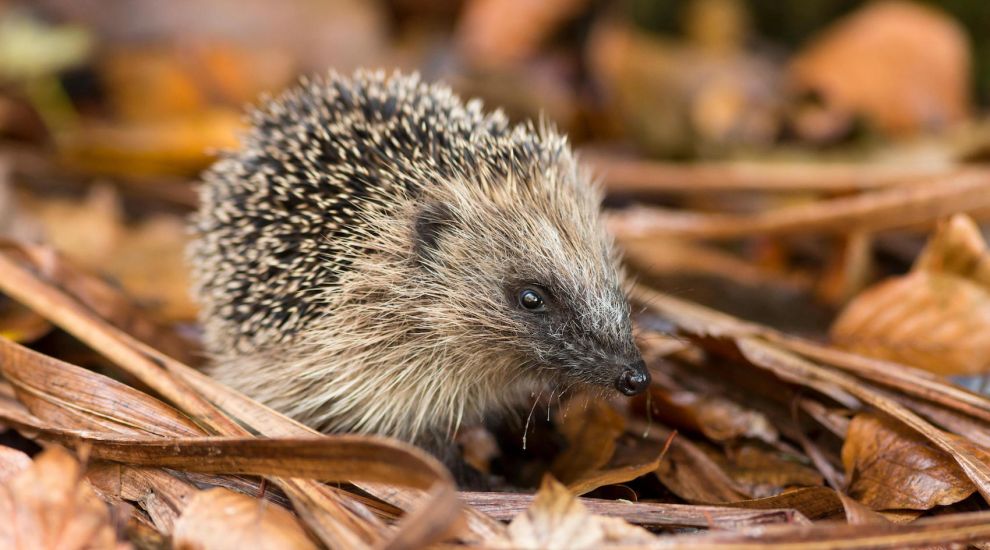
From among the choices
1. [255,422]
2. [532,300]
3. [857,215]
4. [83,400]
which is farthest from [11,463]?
[857,215]

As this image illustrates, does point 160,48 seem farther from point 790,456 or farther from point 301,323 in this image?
point 790,456

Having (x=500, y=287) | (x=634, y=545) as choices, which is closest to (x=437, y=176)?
(x=500, y=287)

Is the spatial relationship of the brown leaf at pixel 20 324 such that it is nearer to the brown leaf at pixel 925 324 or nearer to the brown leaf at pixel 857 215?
the brown leaf at pixel 857 215

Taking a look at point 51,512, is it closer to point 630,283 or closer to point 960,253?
point 630,283

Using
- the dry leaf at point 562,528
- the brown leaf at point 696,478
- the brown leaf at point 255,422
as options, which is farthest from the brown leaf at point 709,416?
the brown leaf at point 255,422

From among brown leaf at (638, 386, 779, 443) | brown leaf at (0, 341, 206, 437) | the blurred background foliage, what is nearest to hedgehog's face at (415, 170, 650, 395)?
brown leaf at (638, 386, 779, 443)

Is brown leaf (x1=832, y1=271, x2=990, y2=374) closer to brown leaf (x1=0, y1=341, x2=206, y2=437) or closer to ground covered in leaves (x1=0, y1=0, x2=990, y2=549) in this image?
ground covered in leaves (x1=0, y1=0, x2=990, y2=549)
